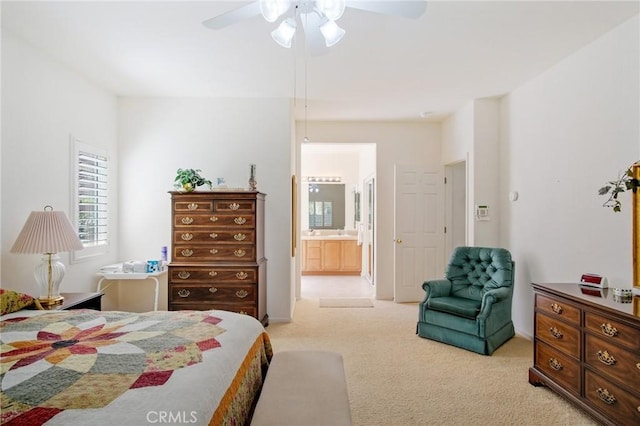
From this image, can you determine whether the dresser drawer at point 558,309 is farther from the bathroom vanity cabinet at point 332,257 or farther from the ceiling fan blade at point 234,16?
the bathroom vanity cabinet at point 332,257

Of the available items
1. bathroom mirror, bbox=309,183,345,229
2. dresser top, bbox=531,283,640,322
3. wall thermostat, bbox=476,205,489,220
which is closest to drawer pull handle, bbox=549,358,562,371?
dresser top, bbox=531,283,640,322

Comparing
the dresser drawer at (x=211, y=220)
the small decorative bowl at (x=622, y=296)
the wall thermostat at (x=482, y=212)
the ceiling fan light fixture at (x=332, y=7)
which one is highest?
the ceiling fan light fixture at (x=332, y=7)

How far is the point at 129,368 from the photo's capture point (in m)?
1.35

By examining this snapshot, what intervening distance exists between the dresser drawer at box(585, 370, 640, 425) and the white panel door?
3.04 metres

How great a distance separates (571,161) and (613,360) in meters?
1.77

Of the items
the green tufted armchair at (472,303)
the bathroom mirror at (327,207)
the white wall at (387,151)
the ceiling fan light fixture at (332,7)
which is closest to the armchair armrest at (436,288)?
the green tufted armchair at (472,303)

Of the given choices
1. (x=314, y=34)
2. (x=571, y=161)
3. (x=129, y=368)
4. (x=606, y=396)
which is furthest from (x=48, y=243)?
(x=571, y=161)

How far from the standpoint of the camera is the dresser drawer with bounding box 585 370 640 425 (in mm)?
1920

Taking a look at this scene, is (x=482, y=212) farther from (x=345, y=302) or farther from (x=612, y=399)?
(x=612, y=399)

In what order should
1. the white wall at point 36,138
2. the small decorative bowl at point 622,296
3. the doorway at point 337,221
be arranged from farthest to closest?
the doorway at point 337,221 → the white wall at point 36,138 → the small decorative bowl at point 622,296

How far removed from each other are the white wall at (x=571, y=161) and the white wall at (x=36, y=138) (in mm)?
4590

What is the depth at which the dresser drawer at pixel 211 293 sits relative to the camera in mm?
3689

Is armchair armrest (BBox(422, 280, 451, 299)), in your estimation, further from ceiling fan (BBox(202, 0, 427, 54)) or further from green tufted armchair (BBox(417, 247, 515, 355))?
ceiling fan (BBox(202, 0, 427, 54))

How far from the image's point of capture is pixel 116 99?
4289mm
